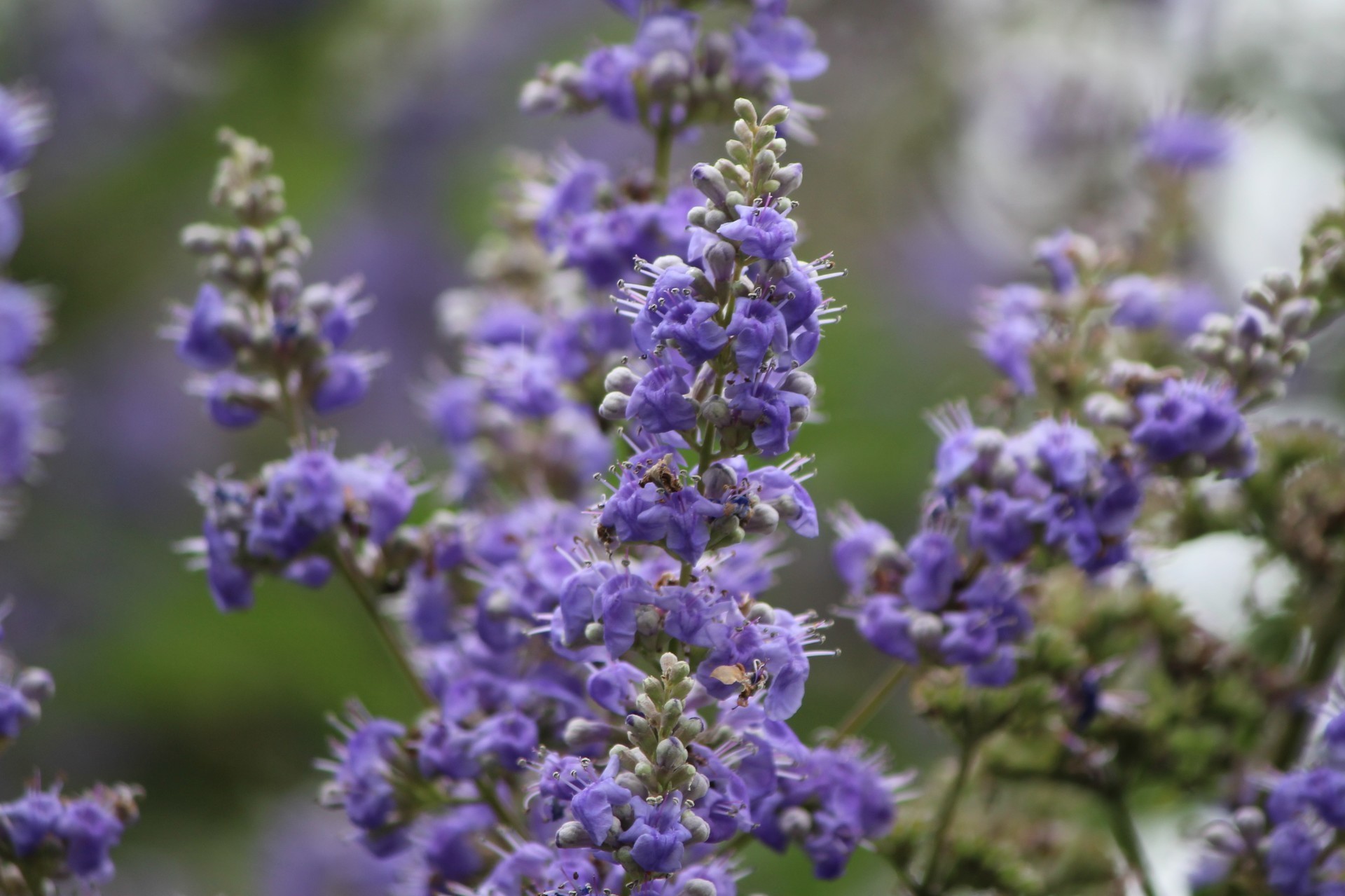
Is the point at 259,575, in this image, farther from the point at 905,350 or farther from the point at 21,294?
the point at 905,350

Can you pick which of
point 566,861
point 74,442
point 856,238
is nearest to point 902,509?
point 856,238

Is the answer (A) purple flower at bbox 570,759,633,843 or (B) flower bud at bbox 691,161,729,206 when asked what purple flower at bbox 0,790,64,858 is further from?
(B) flower bud at bbox 691,161,729,206

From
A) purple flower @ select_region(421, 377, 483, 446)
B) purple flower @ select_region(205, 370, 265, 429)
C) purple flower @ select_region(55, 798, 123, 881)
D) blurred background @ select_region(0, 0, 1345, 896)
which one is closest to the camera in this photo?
purple flower @ select_region(55, 798, 123, 881)

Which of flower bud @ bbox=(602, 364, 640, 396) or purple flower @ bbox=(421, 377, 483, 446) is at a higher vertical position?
purple flower @ bbox=(421, 377, 483, 446)

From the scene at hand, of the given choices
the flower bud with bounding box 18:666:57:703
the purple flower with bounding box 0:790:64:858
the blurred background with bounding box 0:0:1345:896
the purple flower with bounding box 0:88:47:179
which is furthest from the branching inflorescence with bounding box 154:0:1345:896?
the blurred background with bounding box 0:0:1345:896

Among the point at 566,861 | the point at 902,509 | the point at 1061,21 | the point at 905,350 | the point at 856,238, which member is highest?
the point at 1061,21

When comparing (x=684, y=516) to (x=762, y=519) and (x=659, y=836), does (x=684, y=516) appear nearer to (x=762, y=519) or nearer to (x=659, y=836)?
(x=762, y=519)
